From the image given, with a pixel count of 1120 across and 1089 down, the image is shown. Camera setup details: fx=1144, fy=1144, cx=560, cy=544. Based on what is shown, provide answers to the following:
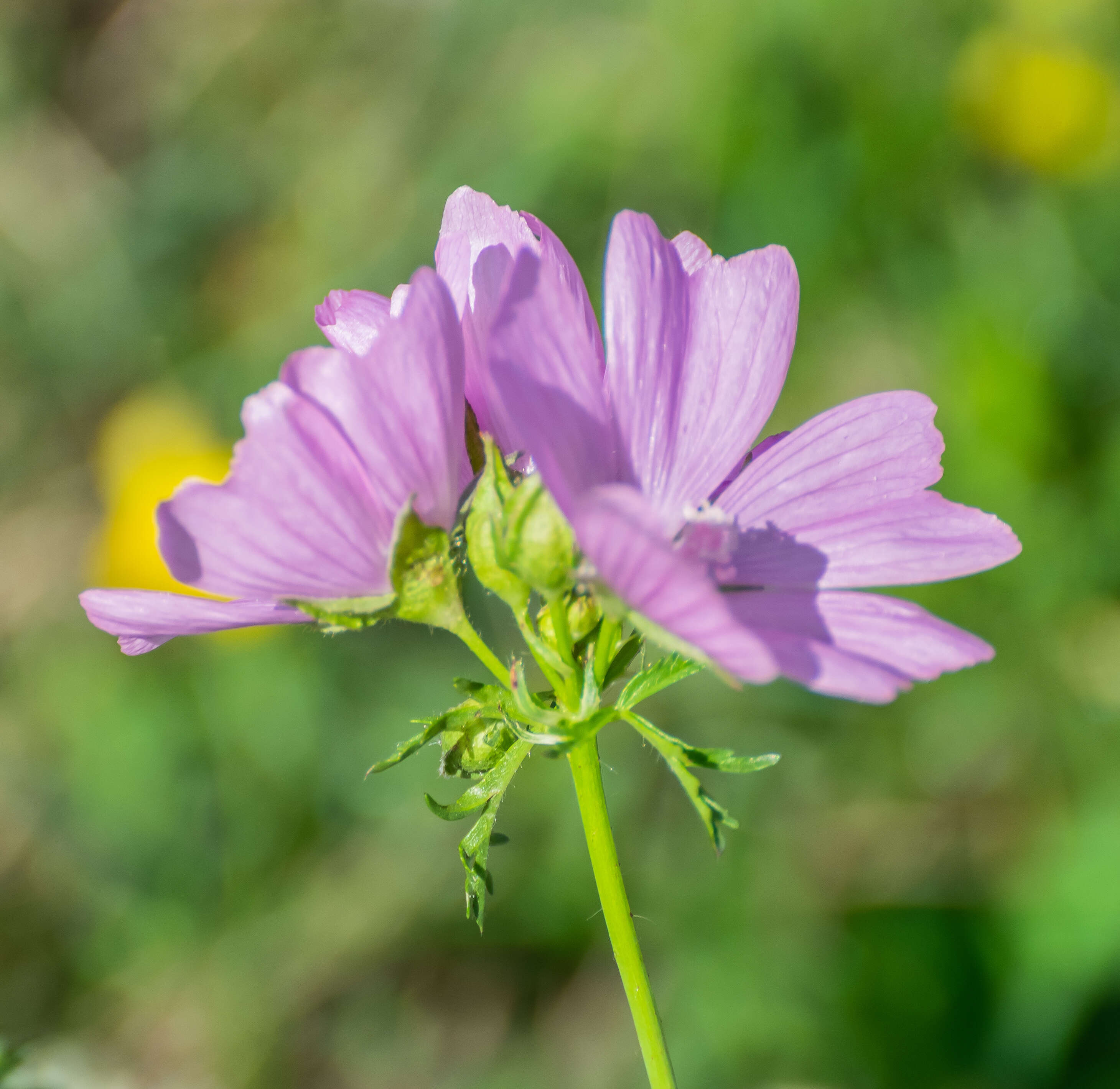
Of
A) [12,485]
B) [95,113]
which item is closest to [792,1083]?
[12,485]

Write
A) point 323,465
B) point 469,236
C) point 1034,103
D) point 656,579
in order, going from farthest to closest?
point 1034,103
point 469,236
point 323,465
point 656,579

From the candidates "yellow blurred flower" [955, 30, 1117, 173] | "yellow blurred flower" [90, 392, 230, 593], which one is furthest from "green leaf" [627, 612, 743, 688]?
"yellow blurred flower" [955, 30, 1117, 173]

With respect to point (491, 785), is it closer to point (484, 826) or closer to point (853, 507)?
point (484, 826)

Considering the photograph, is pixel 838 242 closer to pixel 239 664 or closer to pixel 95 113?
pixel 239 664

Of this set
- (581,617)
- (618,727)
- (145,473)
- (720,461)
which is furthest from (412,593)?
(145,473)


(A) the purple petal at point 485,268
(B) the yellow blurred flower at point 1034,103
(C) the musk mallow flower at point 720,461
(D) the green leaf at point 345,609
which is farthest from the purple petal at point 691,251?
(B) the yellow blurred flower at point 1034,103
